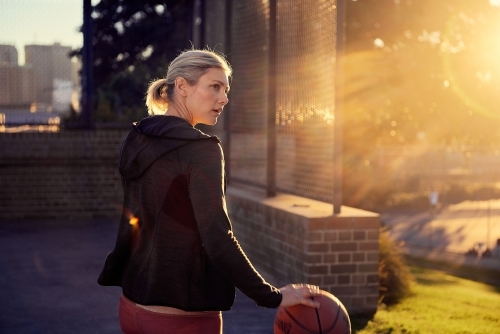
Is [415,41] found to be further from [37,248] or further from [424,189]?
[424,189]

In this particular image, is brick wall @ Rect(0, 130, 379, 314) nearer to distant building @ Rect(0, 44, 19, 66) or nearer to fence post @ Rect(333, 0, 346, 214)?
fence post @ Rect(333, 0, 346, 214)

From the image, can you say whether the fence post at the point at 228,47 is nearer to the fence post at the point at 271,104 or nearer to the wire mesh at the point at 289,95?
the wire mesh at the point at 289,95

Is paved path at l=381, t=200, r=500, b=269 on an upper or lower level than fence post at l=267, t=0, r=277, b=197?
lower

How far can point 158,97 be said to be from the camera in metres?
3.42

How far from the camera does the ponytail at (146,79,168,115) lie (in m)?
3.38

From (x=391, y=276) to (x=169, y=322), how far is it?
6462 mm

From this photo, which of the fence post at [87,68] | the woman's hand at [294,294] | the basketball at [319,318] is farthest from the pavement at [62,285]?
the woman's hand at [294,294]

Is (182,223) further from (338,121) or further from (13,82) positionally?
(13,82)

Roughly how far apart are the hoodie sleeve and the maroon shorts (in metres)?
0.21

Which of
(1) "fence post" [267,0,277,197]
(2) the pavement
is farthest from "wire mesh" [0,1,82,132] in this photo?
(1) "fence post" [267,0,277,197]

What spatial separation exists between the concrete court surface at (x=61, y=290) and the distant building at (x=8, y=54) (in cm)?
359

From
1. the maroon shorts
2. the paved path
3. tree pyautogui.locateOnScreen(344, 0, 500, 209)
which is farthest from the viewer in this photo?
the paved path

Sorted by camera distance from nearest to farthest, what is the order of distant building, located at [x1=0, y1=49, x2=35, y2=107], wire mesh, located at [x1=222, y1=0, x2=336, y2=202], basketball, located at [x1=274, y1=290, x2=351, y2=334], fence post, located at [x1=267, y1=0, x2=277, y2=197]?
basketball, located at [x1=274, y1=290, x2=351, y2=334]
wire mesh, located at [x1=222, y1=0, x2=336, y2=202]
fence post, located at [x1=267, y1=0, x2=277, y2=197]
distant building, located at [x1=0, y1=49, x2=35, y2=107]

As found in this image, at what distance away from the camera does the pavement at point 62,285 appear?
292 inches
